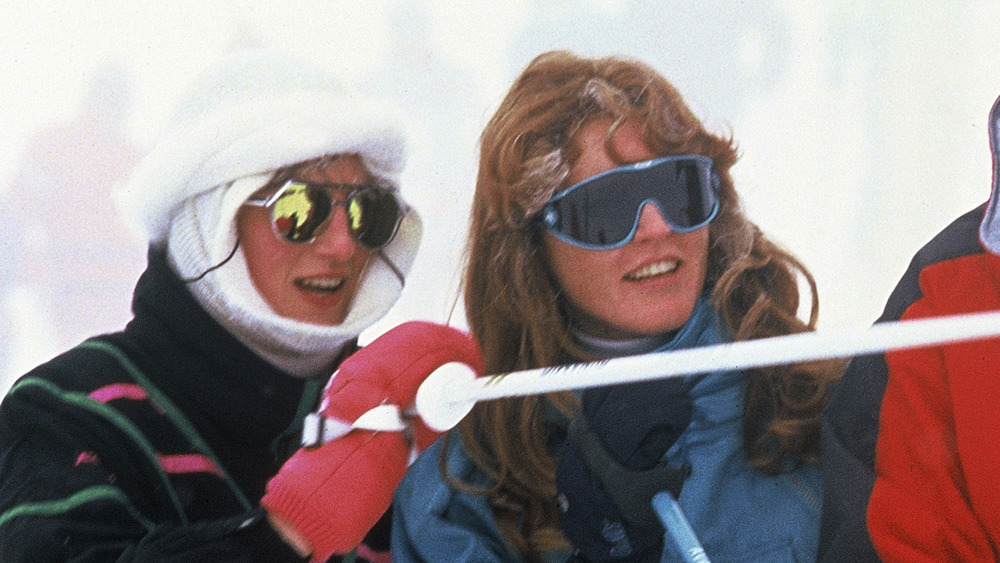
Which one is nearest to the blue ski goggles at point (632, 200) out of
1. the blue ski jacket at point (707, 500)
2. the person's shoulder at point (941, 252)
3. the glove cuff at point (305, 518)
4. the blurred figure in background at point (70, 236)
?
the blue ski jacket at point (707, 500)

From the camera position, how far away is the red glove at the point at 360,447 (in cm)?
115

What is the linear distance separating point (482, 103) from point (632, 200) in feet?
1.29

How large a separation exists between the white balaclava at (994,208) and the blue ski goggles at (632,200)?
46 cm

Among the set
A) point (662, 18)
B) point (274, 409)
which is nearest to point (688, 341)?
point (662, 18)

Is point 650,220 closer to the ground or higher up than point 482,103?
closer to the ground

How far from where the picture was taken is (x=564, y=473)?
44.8 inches

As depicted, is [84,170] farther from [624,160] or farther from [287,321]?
[624,160]

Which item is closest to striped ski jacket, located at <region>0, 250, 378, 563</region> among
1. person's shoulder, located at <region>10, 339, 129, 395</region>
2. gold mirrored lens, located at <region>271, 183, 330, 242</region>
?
person's shoulder, located at <region>10, 339, 129, 395</region>

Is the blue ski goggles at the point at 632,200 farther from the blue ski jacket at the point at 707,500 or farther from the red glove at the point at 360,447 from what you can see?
the red glove at the point at 360,447

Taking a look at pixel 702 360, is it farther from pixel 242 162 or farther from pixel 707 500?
pixel 242 162

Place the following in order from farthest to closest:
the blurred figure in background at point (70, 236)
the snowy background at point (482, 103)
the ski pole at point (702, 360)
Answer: the blurred figure in background at point (70, 236) → the snowy background at point (482, 103) → the ski pole at point (702, 360)

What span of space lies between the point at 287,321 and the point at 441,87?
0.49 metres

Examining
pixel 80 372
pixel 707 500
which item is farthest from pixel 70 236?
pixel 707 500

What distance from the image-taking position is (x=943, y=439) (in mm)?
893
